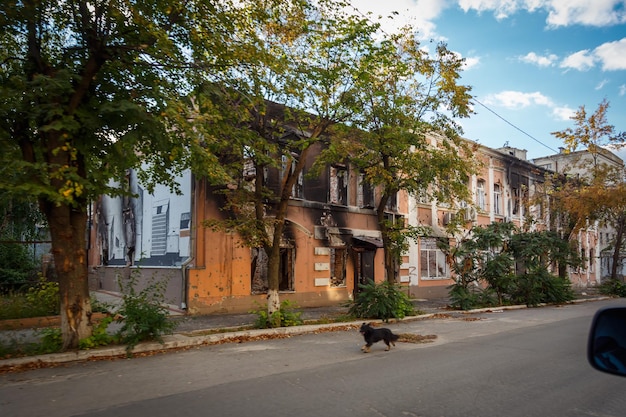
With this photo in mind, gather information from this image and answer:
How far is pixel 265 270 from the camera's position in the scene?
18125 millimetres

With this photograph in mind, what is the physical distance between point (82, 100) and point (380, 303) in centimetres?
1026

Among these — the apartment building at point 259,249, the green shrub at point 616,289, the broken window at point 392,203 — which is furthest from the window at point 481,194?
the green shrub at point 616,289

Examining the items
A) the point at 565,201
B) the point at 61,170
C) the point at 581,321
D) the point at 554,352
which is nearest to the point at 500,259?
the point at 581,321

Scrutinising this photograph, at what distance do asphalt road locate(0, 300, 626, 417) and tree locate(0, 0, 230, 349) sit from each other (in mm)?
2524

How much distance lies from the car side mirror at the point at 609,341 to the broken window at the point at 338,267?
17.8m

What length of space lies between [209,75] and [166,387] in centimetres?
679

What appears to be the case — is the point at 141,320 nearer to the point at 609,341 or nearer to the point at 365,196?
the point at 609,341

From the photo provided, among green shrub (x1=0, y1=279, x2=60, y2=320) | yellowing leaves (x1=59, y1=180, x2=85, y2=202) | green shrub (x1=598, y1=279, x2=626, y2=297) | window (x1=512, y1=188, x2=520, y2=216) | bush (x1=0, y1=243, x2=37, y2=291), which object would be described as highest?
window (x1=512, y1=188, x2=520, y2=216)

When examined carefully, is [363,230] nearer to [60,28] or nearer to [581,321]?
[581,321]

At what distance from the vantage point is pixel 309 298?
1916 cm

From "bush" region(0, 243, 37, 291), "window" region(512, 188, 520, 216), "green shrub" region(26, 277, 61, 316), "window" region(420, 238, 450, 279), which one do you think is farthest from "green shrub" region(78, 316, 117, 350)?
"window" region(512, 188, 520, 216)

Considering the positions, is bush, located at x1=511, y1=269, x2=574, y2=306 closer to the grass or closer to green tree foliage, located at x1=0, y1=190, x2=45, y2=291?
the grass

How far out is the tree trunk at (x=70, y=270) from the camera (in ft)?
29.9

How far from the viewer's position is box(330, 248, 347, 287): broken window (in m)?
20.6
